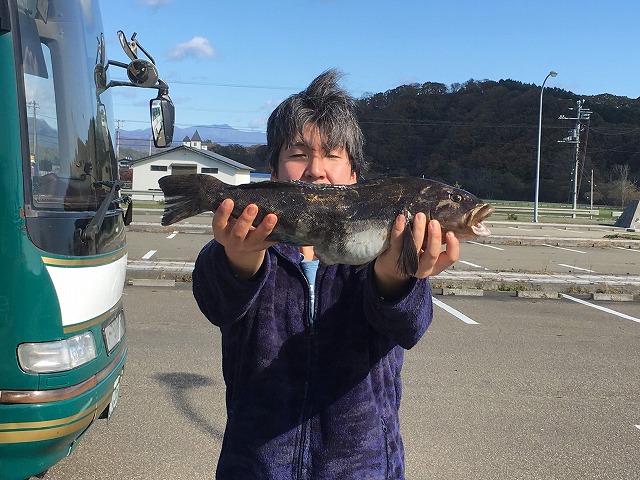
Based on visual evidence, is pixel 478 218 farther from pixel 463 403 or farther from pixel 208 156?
pixel 208 156

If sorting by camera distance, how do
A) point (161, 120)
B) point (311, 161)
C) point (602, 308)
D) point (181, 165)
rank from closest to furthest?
point (311, 161)
point (161, 120)
point (602, 308)
point (181, 165)

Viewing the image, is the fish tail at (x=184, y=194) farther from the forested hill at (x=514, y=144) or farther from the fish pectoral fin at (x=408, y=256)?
the forested hill at (x=514, y=144)

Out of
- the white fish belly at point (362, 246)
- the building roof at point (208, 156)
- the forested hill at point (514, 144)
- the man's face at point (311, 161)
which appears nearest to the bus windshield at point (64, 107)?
the man's face at point (311, 161)

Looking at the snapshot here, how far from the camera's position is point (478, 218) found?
6.51ft

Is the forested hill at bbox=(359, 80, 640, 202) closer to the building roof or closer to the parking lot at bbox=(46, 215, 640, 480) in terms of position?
the building roof

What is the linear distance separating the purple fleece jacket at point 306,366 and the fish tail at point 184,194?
0.15m

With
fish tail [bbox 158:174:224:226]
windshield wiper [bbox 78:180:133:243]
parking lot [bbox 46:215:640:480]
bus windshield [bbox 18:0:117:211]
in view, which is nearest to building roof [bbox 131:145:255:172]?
parking lot [bbox 46:215:640:480]

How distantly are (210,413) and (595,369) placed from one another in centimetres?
437

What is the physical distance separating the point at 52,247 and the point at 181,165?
171 ft

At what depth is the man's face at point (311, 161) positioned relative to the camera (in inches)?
86.4

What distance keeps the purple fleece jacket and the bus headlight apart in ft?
4.31

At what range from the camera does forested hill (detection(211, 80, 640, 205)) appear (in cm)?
6109

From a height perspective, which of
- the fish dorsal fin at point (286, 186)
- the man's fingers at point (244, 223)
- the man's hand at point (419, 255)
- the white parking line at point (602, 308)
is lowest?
the white parking line at point (602, 308)

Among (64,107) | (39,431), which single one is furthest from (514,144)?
(39,431)
